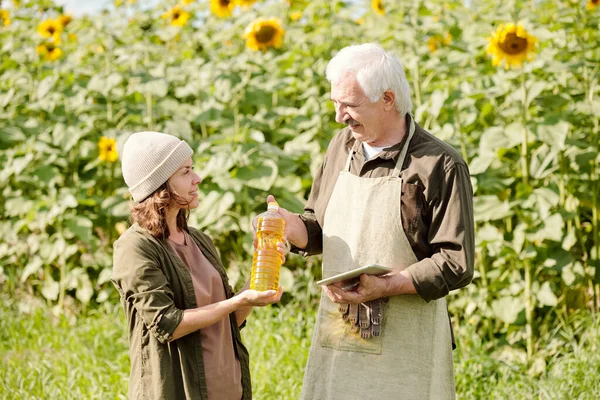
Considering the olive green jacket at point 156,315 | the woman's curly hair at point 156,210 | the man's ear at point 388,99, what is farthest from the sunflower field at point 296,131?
the woman's curly hair at point 156,210

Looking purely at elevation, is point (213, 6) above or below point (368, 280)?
below

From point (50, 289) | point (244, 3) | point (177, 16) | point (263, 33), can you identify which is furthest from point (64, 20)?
point (50, 289)

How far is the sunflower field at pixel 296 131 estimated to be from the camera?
476 centimetres

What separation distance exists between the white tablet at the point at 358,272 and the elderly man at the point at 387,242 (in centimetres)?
4

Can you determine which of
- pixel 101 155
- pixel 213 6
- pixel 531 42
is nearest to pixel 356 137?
pixel 531 42

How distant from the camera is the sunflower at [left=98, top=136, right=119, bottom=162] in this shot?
5758 millimetres

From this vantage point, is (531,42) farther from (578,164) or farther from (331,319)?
(331,319)

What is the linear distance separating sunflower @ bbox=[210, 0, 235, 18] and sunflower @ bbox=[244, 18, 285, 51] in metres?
0.49

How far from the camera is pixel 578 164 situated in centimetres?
487

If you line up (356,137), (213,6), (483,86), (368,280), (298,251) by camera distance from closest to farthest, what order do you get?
(368,280) → (356,137) → (298,251) → (483,86) → (213,6)

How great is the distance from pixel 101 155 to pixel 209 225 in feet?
3.13

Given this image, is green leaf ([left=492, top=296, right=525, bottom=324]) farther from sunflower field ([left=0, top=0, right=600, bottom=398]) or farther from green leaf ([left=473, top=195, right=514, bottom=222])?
green leaf ([left=473, top=195, right=514, bottom=222])

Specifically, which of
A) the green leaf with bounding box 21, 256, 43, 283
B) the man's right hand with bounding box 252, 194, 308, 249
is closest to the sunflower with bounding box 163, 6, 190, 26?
the green leaf with bounding box 21, 256, 43, 283

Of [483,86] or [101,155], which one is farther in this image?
[101,155]
